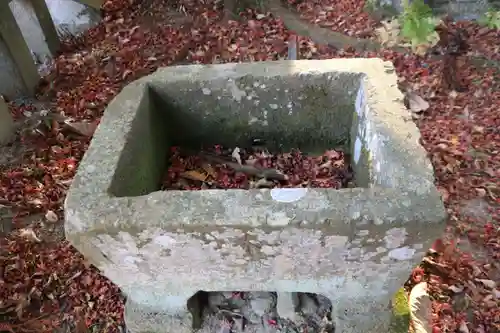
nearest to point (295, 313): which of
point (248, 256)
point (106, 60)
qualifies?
point (248, 256)

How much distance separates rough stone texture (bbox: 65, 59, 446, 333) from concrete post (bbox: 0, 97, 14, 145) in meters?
2.00

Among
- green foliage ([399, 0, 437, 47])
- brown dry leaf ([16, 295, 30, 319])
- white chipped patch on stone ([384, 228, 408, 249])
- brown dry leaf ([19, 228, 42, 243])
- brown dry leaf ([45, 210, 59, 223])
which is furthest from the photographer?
green foliage ([399, 0, 437, 47])

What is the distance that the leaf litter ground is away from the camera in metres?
2.92

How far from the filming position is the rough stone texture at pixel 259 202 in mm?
1896

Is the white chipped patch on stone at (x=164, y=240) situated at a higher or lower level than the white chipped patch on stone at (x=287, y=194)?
lower

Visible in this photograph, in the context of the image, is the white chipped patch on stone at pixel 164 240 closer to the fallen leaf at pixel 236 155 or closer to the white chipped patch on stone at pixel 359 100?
the fallen leaf at pixel 236 155

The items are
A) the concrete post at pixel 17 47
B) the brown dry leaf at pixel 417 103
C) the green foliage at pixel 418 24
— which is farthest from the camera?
the green foliage at pixel 418 24

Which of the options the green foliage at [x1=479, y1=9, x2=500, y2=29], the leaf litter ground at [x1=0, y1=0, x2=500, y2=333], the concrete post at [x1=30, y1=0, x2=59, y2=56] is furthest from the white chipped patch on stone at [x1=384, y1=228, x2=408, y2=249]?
the concrete post at [x1=30, y1=0, x2=59, y2=56]

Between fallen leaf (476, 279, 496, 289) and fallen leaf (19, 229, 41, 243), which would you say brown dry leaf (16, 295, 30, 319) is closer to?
fallen leaf (19, 229, 41, 243)

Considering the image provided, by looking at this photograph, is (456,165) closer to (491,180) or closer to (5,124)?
(491,180)

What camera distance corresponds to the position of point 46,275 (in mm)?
3088

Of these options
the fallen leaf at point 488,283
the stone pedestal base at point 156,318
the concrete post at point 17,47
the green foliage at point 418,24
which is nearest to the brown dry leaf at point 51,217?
the stone pedestal base at point 156,318

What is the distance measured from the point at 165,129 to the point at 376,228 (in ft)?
4.69

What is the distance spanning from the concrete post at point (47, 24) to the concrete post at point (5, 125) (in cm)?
124
